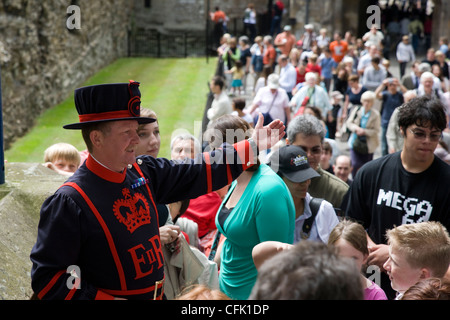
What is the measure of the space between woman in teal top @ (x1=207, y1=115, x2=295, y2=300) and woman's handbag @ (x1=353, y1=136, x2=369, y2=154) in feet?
18.8

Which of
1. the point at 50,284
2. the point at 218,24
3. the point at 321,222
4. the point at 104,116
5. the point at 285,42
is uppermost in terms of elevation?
the point at 218,24

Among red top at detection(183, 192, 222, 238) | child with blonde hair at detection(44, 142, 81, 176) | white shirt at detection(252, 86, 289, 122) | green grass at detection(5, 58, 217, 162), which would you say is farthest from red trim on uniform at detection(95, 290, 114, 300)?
white shirt at detection(252, 86, 289, 122)

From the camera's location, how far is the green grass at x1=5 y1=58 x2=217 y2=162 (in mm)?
12199

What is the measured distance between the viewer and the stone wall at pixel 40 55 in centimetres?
1230

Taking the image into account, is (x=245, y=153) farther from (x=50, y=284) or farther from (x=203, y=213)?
(x=203, y=213)

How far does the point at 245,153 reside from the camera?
130 inches

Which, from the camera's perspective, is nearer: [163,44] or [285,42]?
[285,42]

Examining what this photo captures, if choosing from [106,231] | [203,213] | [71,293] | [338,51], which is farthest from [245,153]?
[338,51]

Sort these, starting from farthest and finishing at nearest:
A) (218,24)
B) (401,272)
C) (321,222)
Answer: (218,24) < (321,222) < (401,272)

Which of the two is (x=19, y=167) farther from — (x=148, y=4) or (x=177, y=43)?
(x=148, y=4)

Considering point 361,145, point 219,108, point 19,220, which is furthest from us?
point 219,108

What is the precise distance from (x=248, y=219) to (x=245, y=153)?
0.46m

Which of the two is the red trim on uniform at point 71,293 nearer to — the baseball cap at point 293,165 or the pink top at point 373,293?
the pink top at point 373,293
